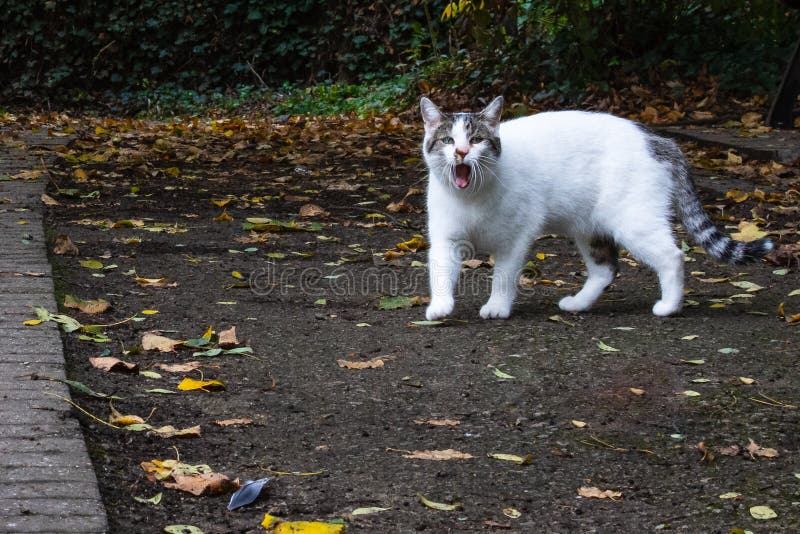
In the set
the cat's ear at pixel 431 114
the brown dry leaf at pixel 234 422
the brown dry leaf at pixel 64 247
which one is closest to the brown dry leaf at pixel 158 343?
the brown dry leaf at pixel 234 422

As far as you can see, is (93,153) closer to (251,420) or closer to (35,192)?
(35,192)

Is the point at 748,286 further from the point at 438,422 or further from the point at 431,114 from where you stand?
the point at 438,422

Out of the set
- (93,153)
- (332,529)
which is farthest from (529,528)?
(93,153)

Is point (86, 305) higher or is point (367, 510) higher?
point (86, 305)

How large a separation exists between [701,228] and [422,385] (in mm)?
1663

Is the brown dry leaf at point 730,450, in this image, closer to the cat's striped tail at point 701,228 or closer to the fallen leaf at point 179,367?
the cat's striped tail at point 701,228

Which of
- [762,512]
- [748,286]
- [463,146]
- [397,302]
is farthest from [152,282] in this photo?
[762,512]

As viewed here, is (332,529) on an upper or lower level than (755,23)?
lower

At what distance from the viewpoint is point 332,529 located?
7.42ft

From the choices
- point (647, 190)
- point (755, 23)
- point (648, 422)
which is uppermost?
point (755, 23)

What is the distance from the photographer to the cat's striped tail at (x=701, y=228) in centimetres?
423

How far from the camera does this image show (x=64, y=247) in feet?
16.5

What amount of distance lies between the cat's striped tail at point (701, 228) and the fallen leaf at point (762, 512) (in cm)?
195

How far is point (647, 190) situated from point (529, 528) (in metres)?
2.22
